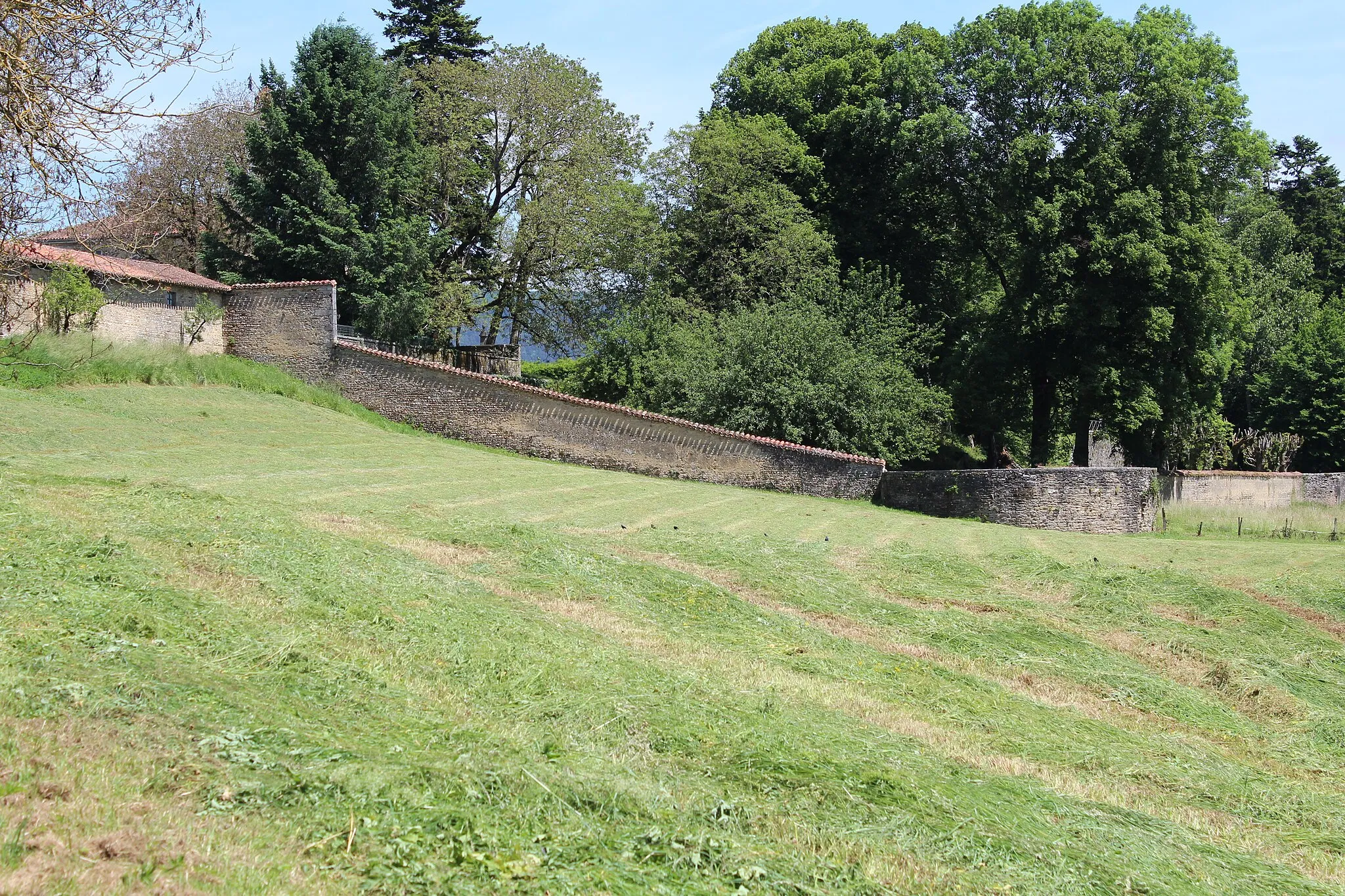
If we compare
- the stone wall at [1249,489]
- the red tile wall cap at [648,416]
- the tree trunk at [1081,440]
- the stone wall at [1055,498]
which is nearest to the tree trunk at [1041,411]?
the tree trunk at [1081,440]

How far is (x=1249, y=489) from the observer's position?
32.3 meters

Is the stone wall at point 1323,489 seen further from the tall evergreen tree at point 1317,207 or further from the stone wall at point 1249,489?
the tall evergreen tree at point 1317,207

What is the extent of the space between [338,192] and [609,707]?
30.1 m

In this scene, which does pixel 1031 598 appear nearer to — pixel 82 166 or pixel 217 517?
pixel 217 517

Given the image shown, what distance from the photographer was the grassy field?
16.4ft

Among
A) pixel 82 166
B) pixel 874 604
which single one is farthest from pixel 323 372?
pixel 82 166

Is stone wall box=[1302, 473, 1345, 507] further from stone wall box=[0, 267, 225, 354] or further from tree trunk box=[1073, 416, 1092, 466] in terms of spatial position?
stone wall box=[0, 267, 225, 354]

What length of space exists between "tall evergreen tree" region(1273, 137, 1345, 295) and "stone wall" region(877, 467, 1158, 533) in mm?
32439

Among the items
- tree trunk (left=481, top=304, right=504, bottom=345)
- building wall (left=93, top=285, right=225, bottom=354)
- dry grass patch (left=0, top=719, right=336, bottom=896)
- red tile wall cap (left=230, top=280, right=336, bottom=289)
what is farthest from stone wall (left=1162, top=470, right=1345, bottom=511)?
dry grass patch (left=0, top=719, right=336, bottom=896)

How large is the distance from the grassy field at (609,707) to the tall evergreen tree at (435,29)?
33017 millimetres

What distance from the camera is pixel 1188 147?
100ft

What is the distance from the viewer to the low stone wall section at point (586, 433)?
27.1 metres

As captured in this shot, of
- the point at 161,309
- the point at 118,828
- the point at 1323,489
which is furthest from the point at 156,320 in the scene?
the point at 1323,489

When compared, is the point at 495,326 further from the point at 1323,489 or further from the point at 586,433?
the point at 1323,489
